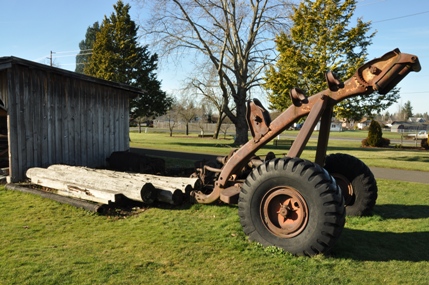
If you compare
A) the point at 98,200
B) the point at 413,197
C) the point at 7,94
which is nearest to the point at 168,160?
the point at 7,94

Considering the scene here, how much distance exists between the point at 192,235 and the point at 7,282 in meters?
2.62

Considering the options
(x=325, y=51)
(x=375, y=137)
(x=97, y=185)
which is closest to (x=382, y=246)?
(x=97, y=185)

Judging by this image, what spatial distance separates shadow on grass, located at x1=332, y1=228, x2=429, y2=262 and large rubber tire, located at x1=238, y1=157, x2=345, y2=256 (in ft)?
1.70

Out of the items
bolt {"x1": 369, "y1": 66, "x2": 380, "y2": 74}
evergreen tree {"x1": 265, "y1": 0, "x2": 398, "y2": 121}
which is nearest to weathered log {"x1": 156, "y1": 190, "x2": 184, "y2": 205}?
bolt {"x1": 369, "y1": 66, "x2": 380, "y2": 74}

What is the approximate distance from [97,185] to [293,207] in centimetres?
461

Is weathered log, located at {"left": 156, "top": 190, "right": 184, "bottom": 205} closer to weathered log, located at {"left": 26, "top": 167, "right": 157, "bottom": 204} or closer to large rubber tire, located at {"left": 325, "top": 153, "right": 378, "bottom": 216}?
weathered log, located at {"left": 26, "top": 167, "right": 157, "bottom": 204}

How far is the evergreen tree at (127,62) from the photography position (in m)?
30.6

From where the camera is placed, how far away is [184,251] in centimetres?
504

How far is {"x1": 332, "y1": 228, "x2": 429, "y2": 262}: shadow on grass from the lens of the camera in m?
4.84

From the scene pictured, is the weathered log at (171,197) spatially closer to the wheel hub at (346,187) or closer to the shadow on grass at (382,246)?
the wheel hub at (346,187)

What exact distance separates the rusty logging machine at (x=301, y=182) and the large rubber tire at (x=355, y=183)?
3.17 ft

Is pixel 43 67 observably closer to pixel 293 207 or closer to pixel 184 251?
pixel 184 251

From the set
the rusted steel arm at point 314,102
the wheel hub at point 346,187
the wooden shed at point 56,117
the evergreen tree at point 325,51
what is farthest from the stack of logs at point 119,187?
the evergreen tree at point 325,51

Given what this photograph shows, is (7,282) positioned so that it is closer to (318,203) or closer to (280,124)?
(318,203)
